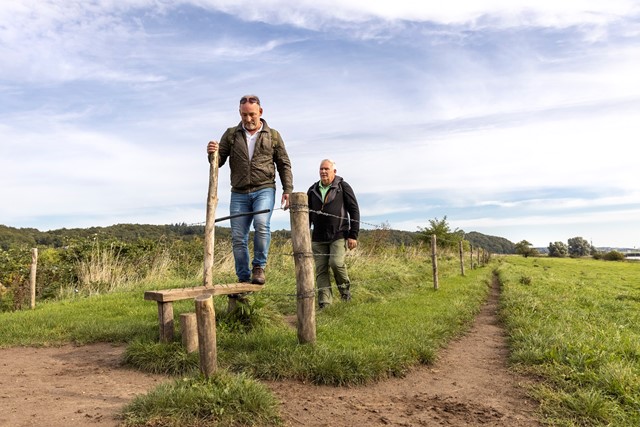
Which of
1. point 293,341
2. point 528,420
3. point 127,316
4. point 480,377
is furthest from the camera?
point 127,316

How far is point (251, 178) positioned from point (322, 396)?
2658 mm

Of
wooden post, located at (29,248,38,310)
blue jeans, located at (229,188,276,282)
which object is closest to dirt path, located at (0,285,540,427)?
blue jeans, located at (229,188,276,282)

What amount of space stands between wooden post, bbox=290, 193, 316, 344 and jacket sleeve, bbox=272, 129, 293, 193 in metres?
0.78

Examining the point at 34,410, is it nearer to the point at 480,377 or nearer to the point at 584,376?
the point at 480,377

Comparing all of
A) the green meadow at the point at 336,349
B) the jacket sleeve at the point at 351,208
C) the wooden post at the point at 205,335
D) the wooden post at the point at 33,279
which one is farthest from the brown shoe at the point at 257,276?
the wooden post at the point at 33,279

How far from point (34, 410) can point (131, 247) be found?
11584 millimetres

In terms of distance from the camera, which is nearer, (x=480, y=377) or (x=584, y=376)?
(x=584, y=376)

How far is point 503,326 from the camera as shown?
7.45 meters

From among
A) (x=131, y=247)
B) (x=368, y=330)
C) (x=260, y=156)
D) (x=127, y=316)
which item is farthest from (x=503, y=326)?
(x=131, y=247)

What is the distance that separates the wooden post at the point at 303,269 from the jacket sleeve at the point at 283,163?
2.55ft

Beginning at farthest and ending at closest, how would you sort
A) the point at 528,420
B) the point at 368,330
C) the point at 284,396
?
1. the point at 368,330
2. the point at 284,396
3. the point at 528,420

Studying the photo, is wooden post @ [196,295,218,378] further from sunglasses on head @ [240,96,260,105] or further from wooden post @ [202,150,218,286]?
sunglasses on head @ [240,96,260,105]

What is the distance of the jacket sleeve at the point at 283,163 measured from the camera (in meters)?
5.68

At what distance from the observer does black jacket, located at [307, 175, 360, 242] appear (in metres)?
7.74
